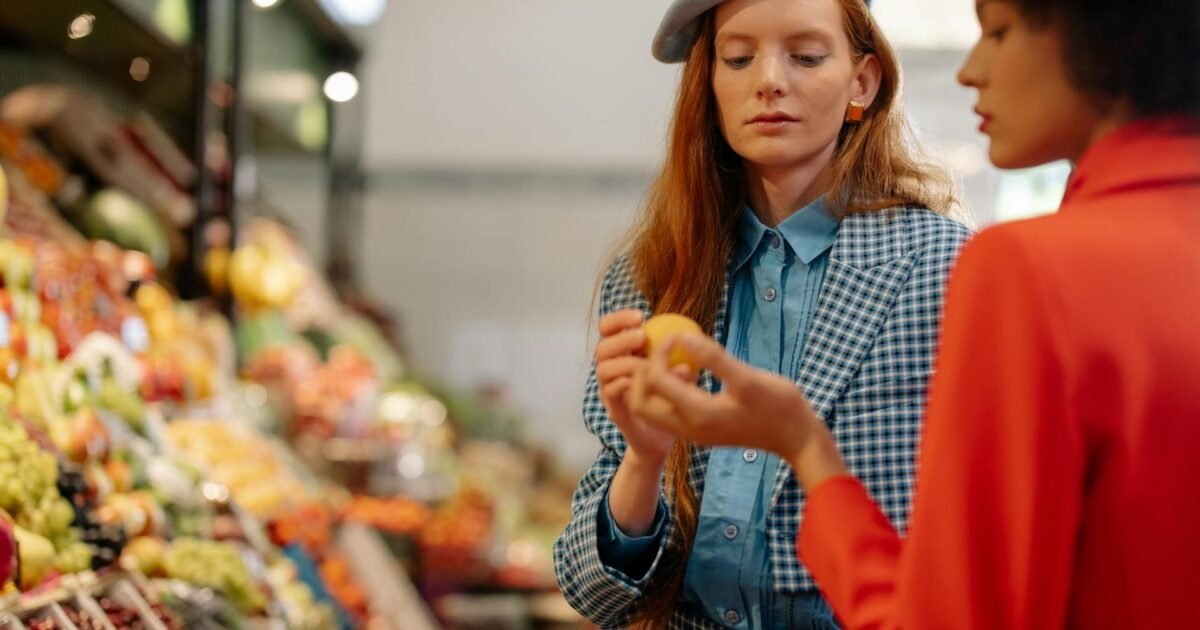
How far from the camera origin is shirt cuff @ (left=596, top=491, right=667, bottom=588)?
1607mm

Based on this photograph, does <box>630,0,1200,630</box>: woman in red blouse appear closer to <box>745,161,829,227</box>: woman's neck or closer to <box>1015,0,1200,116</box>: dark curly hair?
<box>1015,0,1200,116</box>: dark curly hair

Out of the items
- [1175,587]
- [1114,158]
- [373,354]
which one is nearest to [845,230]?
[1114,158]

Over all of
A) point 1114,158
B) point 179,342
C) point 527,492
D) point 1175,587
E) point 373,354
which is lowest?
point 527,492

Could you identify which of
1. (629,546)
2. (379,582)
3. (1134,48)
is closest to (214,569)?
(379,582)

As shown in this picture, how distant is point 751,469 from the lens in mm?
1603

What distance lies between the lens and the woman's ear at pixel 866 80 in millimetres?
1719

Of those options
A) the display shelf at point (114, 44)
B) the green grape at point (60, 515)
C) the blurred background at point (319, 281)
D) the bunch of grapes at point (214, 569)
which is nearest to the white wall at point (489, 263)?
the blurred background at point (319, 281)

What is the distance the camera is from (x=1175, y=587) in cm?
96

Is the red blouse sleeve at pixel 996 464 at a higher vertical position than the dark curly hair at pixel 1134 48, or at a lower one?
lower

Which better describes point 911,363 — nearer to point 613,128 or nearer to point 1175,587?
point 1175,587

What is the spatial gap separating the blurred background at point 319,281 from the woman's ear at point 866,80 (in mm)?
159

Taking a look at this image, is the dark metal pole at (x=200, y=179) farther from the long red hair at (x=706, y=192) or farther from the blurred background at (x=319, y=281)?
the long red hair at (x=706, y=192)

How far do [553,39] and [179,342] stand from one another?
17.8 ft

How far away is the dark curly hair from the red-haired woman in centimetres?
57
